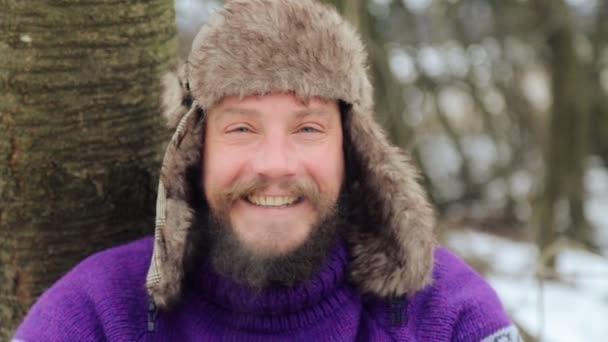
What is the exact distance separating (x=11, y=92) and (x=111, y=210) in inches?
17.8

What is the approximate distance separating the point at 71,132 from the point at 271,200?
642 millimetres

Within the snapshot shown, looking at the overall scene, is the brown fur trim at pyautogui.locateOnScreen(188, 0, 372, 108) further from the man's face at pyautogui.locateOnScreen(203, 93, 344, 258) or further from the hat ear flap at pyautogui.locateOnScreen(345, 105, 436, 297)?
the hat ear flap at pyautogui.locateOnScreen(345, 105, 436, 297)

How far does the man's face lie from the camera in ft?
6.92

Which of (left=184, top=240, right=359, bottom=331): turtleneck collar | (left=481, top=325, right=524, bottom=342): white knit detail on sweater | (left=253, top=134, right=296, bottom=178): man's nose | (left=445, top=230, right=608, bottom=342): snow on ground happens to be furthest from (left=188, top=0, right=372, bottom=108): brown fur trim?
(left=445, top=230, right=608, bottom=342): snow on ground

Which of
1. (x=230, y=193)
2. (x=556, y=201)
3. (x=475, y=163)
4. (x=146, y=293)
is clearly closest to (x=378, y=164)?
(x=230, y=193)

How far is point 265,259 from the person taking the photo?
217 cm

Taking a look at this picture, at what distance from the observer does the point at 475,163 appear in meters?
7.61

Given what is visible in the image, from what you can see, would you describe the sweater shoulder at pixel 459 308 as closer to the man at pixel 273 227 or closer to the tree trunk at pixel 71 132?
the man at pixel 273 227

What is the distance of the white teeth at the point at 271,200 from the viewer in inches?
84.5

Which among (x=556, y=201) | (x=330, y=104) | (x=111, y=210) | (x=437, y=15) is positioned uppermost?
(x=437, y=15)

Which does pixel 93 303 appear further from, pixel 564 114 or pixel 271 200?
pixel 564 114

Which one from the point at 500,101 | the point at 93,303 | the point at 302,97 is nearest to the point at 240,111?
the point at 302,97

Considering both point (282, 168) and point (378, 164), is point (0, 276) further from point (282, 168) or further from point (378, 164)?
point (378, 164)

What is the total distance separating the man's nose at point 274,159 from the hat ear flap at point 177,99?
0.85ft
